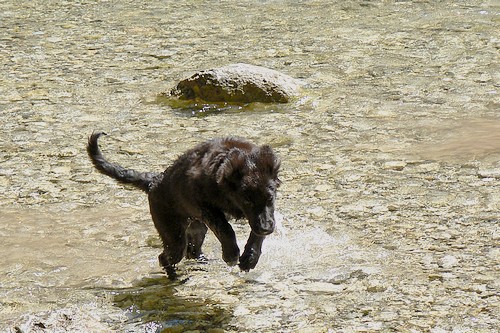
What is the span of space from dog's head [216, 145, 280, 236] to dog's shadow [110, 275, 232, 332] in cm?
65

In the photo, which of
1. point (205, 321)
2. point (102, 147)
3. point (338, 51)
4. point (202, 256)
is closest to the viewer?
point (205, 321)

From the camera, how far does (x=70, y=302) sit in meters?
6.01

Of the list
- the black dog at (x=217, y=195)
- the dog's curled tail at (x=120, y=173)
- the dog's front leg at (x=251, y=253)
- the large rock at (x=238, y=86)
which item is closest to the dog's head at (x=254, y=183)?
the black dog at (x=217, y=195)

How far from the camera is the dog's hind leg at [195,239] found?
6.45 meters

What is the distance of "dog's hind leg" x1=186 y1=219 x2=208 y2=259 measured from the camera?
254 inches

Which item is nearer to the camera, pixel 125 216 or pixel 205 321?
pixel 205 321

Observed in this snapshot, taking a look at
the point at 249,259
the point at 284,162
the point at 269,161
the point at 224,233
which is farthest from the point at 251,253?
the point at 284,162

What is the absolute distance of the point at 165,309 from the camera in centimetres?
587

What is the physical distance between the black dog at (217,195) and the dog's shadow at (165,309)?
0.24m

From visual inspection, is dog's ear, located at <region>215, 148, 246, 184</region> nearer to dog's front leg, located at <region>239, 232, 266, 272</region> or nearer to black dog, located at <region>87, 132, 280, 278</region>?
black dog, located at <region>87, 132, 280, 278</region>

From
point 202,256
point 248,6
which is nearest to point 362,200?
point 202,256

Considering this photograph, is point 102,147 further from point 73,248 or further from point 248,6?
point 248,6

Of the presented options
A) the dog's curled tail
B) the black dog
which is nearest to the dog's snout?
the black dog

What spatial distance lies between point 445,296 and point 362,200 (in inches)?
77.0
